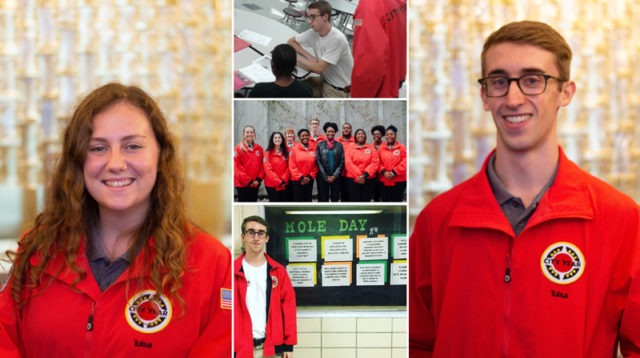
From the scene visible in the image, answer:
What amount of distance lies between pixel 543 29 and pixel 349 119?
1.97 feet

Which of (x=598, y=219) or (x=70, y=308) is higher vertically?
(x=598, y=219)

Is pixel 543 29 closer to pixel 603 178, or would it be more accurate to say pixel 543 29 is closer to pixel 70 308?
pixel 603 178

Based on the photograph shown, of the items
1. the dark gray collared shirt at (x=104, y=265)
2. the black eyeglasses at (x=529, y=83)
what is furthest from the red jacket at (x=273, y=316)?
the black eyeglasses at (x=529, y=83)

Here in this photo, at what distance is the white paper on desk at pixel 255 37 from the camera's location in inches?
77.9

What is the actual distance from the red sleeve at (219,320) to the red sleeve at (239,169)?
23cm

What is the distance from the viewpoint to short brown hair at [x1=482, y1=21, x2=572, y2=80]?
6.08 ft

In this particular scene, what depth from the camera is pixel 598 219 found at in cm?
184

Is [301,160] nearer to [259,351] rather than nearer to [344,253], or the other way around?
[344,253]

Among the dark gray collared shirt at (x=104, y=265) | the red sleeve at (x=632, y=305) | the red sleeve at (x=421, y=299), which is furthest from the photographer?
the red sleeve at (x=421, y=299)

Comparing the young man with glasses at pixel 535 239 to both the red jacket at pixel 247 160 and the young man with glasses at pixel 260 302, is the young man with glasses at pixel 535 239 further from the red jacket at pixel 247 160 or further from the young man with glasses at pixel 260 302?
the red jacket at pixel 247 160

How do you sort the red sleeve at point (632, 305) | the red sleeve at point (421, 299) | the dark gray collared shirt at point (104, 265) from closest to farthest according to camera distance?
the red sleeve at point (632, 305)
the dark gray collared shirt at point (104, 265)
the red sleeve at point (421, 299)

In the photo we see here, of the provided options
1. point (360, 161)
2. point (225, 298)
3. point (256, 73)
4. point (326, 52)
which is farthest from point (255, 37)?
point (225, 298)

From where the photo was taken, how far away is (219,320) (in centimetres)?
196

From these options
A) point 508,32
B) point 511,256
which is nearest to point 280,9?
point 508,32
